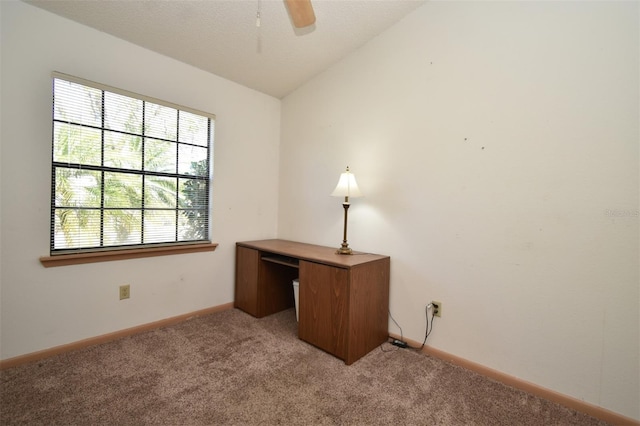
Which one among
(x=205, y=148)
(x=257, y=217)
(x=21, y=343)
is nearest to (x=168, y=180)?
(x=205, y=148)

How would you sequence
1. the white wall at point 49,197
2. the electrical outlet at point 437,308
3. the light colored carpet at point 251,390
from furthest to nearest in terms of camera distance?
the electrical outlet at point 437,308 → the white wall at point 49,197 → the light colored carpet at point 251,390

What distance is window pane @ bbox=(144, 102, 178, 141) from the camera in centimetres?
233

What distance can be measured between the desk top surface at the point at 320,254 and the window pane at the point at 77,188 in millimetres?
1266

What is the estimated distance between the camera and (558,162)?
157cm

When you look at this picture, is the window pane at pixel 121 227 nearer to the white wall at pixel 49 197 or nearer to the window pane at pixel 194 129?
the white wall at pixel 49 197

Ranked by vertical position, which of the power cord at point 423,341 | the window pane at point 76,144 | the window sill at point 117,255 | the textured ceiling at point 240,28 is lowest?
the power cord at point 423,341

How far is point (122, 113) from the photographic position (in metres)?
2.18

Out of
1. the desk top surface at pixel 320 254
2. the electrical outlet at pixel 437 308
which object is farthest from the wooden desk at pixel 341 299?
Result: the electrical outlet at pixel 437 308

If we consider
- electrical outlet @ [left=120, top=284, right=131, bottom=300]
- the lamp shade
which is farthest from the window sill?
the lamp shade

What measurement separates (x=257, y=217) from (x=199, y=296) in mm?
984

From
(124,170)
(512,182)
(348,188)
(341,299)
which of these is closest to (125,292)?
(124,170)

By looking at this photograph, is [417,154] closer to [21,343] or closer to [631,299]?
[631,299]

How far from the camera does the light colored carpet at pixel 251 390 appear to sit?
4.64 feet

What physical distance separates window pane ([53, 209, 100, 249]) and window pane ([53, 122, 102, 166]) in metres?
0.37
